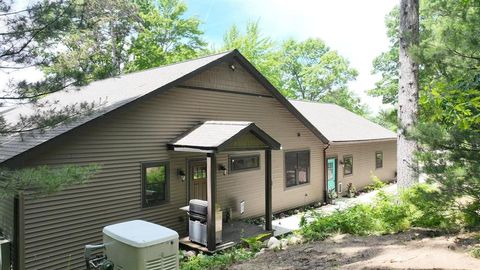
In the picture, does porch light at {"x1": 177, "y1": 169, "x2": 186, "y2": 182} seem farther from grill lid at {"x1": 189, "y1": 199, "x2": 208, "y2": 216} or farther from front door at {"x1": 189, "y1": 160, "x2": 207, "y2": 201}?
grill lid at {"x1": 189, "y1": 199, "x2": 208, "y2": 216}

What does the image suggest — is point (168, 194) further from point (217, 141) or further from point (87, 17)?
→ point (87, 17)

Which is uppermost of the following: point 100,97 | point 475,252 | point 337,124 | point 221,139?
point 100,97

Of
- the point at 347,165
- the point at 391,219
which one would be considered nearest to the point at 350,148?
the point at 347,165

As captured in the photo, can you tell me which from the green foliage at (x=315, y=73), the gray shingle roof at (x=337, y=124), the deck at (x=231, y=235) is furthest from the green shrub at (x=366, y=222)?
the green foliage at (x=315, y=73)

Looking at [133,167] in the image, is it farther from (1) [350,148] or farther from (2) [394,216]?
(1) [350,148]

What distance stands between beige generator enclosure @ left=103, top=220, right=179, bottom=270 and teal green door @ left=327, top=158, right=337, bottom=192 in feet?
42.1

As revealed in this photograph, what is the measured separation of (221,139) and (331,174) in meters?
8.92

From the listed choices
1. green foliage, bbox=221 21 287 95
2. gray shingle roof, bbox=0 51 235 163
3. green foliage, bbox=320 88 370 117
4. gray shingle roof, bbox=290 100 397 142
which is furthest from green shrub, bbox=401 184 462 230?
green foliage, bbox=320 88 370 117

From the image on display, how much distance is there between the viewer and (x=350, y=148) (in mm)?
17453

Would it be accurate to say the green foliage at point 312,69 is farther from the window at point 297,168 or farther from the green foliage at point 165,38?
the window at point 297,168

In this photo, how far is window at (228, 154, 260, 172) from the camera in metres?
11.5

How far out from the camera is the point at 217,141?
8.85 m

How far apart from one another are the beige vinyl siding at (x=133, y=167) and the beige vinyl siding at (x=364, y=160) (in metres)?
4.83

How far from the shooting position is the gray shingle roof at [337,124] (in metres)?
16.9
